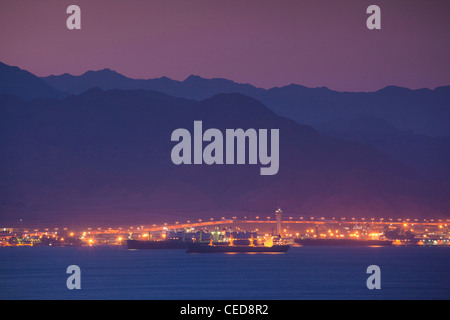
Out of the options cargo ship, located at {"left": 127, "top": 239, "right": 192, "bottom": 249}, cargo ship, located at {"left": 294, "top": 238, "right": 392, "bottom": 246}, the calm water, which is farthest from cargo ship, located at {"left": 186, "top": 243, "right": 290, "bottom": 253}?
cargo ship, located at {"left": 294, "top": 238, "right": 392, "bottom": 246}

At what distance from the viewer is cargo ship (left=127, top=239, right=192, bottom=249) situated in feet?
519

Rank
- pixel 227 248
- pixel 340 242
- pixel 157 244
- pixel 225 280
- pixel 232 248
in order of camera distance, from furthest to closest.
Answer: pixel 340 242
pixel 157 244
pixel 232 248
pixel 227 248
pixel 225 280

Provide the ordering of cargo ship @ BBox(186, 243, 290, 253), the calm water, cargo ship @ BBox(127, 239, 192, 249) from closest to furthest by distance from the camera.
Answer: the calm water, cargo ship @ BBox(186, 243, 290, 253), cargo ship @ BBox(127, 239, 192, 249)

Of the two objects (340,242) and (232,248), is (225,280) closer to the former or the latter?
(232,248)

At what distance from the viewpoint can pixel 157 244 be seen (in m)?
161

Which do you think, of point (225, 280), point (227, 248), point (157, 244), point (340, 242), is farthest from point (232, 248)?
point (225, 280)

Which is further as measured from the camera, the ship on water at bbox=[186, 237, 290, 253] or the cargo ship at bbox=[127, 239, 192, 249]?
the cargo ship at bbox=[127, 239, 192, 249]

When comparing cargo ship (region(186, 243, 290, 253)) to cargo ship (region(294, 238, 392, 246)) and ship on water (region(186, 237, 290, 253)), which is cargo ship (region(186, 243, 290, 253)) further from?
cargo ship (region(294, 238, 392, 246))

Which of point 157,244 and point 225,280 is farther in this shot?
point 157,244
